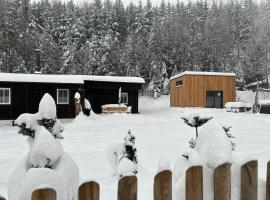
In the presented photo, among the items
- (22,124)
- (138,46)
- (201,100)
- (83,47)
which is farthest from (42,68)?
(22,124)

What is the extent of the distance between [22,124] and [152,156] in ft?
24.9

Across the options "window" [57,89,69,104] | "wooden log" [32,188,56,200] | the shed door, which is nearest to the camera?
"wooden log" [32,188,56,200]

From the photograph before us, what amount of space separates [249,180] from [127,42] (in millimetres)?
54581

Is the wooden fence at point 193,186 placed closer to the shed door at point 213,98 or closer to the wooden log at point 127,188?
the wooden log at point 127,188

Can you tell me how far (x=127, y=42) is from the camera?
182 feet

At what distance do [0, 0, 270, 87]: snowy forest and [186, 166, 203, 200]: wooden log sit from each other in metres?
43.3

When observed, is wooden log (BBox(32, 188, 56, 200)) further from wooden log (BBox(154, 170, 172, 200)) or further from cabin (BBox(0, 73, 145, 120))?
cabin (BBox(0, 73, 145, 120))

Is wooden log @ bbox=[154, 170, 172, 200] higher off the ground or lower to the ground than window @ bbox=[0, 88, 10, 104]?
lower

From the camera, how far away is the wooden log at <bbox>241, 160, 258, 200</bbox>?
198 cm

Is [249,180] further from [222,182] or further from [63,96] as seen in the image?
[63,96]

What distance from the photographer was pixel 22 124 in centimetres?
347

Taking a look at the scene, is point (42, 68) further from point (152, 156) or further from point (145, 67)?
point (152, 156)

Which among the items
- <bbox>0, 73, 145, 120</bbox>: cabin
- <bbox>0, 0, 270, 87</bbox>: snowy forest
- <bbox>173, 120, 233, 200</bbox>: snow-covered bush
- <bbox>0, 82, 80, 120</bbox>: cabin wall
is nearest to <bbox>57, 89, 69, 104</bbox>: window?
<bbox>0, 73, 145, 120</bbox>: cabin

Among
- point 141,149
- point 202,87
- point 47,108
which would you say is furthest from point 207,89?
point 47,108
